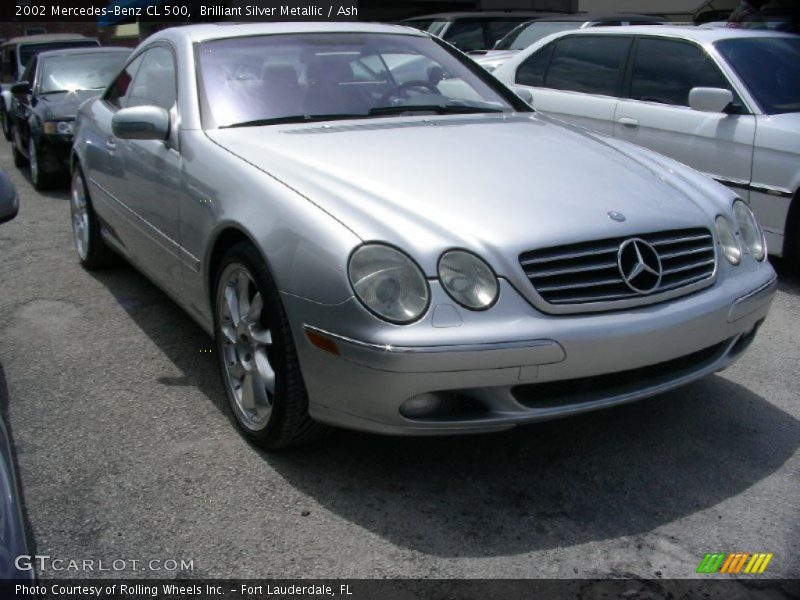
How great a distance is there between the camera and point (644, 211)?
3.19m

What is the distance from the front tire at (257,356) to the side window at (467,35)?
9.57m

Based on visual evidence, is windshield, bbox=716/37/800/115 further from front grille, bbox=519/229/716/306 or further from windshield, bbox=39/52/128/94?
windshield, bbox=39/52/128/94

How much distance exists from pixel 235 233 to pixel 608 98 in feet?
13.1

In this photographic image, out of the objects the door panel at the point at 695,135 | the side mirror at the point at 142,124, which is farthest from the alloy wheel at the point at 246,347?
→ the door panel at the point at 695,135

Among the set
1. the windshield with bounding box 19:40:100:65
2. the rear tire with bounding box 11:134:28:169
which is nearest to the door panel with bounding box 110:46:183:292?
the rear tire with bounding box 11:134:28:169

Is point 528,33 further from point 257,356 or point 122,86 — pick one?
point 257,356

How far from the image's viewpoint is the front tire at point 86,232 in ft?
18.1

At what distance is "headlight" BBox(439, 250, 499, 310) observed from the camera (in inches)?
110

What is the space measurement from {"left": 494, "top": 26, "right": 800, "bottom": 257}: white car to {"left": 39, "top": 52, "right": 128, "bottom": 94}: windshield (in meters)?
4.91

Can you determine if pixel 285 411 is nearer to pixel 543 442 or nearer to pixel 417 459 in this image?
pixel 417 459

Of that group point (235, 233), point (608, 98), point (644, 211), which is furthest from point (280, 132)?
point (608, 98)

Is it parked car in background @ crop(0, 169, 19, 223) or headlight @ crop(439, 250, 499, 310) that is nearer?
headlight @ crop(439, 250, 499, 310)

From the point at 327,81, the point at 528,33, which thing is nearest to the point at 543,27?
the point at 528,33

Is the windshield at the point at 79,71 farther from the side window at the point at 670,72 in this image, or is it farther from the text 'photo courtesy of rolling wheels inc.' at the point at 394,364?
the side window at the point at 670,72
